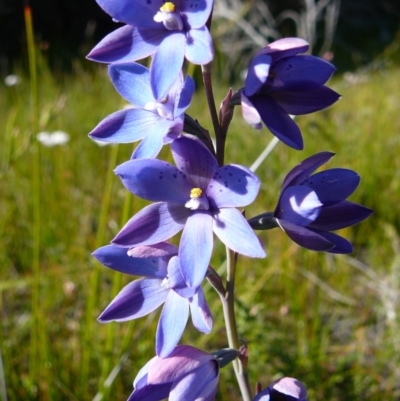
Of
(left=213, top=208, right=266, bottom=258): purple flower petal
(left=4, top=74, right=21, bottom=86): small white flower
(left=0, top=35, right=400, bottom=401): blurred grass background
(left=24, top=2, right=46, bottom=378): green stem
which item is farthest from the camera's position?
(left=4, top=74, right=21, bottom=86): small white flower

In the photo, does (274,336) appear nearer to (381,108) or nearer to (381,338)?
(381,338)

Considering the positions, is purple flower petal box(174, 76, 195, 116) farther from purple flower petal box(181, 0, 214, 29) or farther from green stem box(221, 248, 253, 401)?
green stem box(221, 248, 253, 401)

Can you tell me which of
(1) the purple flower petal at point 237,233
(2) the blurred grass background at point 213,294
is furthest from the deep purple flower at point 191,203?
(2) the blurred grass background at point 213,294

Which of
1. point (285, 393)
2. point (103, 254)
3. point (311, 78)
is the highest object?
point (311, 78)

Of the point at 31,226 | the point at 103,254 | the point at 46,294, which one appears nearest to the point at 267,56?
the point at 103,254

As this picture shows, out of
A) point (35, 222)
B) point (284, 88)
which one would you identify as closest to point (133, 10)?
point (284, 88)

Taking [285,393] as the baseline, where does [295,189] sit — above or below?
above

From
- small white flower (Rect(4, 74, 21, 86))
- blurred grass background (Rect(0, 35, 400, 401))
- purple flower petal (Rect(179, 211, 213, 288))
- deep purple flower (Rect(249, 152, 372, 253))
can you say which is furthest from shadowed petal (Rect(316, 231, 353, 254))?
small white flower (Rect(4, 74, 21, 86))
